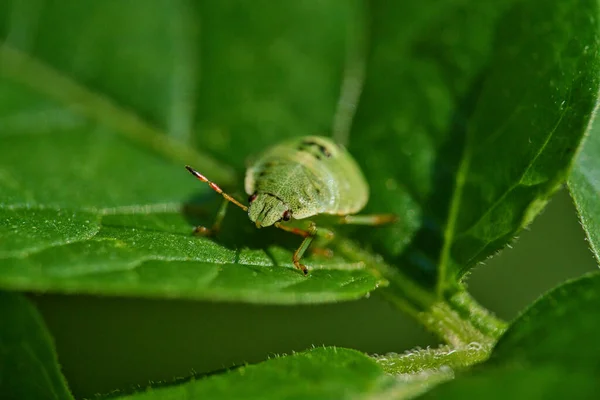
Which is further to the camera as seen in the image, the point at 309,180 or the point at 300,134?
the point at 300,134

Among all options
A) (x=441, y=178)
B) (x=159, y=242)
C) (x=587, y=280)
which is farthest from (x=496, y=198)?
(x=159, y=242)

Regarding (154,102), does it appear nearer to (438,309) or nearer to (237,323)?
(237,323)

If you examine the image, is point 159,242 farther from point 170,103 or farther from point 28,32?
point 28,32

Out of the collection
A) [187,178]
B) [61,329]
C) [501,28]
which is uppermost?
[501,28]

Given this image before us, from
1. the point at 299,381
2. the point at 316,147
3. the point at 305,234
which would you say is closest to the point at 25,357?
the point at 299,381

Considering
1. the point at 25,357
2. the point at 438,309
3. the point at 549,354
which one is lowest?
the point at 25,357

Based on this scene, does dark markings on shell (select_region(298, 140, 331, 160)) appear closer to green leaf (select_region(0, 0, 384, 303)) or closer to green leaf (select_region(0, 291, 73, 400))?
green leaf (select_region(0, 0, 384, 303))
